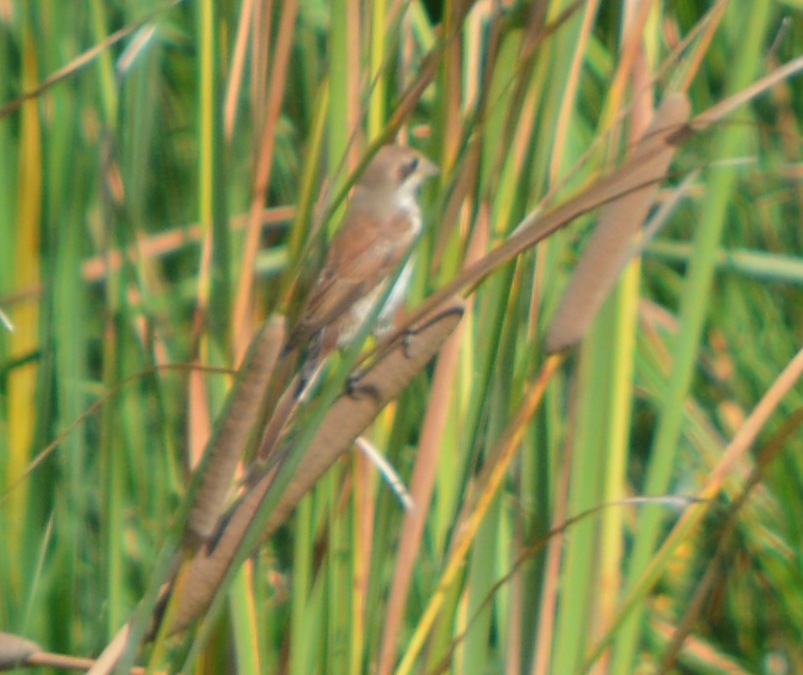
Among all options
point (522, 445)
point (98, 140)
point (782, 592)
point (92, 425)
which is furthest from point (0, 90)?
point (782, 592)

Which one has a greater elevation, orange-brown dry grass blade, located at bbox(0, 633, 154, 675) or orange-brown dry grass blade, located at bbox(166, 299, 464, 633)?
orange-brown dry grass blade, located at bbox(166, 299, 464, 633)

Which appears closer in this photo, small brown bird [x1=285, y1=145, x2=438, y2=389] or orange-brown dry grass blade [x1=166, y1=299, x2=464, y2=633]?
orange-brown dry grass blade [x1=166, y1=299, x2=464, y2=633]

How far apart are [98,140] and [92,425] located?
1.44ft

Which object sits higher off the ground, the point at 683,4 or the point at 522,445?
the point at 683,4

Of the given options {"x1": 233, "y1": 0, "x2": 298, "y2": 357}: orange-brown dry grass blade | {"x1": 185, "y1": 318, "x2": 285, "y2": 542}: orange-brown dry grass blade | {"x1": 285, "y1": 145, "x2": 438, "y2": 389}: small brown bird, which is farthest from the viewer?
{"x1": 285, "y1": 145, "x2": 438, "y2": 389}: small brown bird

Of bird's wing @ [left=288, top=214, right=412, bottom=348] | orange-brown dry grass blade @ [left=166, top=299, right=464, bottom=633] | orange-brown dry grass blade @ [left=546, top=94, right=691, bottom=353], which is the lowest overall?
bird's wing @ [left=288, top=214, right=412, bottom=348]

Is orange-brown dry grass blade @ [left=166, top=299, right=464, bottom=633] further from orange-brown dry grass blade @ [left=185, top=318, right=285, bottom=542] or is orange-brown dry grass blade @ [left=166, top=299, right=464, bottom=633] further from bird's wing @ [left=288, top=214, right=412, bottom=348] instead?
bird's wing @ [left=288, top=214, right=412, bottom=348]

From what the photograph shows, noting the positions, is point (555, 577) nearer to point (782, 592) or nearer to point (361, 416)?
point (361, 416)

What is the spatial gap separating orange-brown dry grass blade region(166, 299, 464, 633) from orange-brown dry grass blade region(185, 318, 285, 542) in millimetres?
64

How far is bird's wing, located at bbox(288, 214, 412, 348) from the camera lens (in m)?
2.16

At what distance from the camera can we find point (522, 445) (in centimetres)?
113

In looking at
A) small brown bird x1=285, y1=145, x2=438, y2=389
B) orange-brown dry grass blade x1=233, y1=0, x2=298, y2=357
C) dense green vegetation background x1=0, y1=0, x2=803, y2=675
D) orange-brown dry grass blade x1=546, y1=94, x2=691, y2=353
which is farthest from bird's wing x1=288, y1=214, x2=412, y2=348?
orange-brown dry grass blade x1=546, y1=94, x2=691, y2=353

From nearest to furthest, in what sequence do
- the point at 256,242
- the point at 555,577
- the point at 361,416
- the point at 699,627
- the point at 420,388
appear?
the point at 361,416 → the point at 555,577 → the point at 256,242 → the point at 420,388 → the point at 699,627

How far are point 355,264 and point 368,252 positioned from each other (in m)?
0.05
